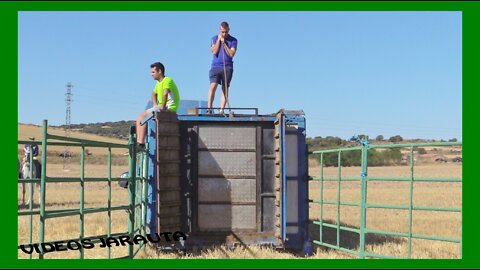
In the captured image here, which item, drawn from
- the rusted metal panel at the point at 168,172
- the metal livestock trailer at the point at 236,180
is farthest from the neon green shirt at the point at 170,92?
the rusted metal panel at the point at 168,172

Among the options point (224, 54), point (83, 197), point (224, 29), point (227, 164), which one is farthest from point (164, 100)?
point (83, 197)

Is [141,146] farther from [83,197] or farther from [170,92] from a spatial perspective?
[83,197]

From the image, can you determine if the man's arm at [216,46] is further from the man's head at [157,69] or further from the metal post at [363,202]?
the metal post at [363,202]

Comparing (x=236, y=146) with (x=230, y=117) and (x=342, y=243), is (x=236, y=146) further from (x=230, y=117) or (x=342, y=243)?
(x=342, y=243)

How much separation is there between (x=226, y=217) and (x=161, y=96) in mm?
2189

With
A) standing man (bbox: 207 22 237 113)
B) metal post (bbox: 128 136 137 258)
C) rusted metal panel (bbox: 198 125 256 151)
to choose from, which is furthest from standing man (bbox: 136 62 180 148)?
standing man (bbox: 207 22 237 113)

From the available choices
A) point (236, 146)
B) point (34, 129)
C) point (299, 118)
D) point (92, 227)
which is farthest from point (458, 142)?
point (34, 129)

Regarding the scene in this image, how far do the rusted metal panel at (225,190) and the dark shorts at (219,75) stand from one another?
1.93 m

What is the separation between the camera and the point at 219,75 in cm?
1182

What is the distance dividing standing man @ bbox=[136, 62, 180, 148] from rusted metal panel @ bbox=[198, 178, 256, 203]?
1190 mm

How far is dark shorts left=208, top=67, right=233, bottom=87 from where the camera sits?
11.7 m

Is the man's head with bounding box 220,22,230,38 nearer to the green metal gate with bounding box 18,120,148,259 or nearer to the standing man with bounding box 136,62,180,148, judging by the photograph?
the standing man with bounding box 136,62,180,148

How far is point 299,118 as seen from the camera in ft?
35.1

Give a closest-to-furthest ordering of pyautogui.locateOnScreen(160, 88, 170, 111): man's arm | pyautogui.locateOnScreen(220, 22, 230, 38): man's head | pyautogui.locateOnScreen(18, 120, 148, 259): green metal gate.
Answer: pyautogui.locateOnScreen(18, 120, 148, 259): green metal gate → pyautogui.locateOnScreen(160, 88, 170, 111): man's arm → pyautogui.locateOnScreen(220, 22, 230, 38): man's head
